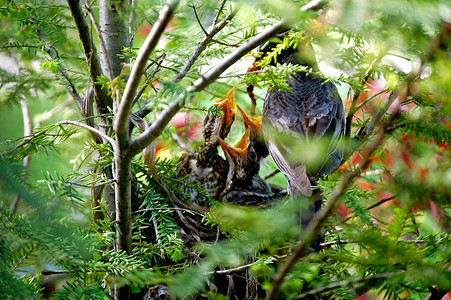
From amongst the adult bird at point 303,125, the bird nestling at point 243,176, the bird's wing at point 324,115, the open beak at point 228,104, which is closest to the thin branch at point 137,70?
the adult bird at point 303,125

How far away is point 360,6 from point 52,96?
2050 millimetres

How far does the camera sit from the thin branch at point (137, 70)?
34.7 inches

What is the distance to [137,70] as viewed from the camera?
99 cm

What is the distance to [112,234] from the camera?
152 centimetres

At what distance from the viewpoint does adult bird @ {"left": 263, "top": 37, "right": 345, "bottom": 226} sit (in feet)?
6.95

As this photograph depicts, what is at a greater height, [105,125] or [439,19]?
[439,19]

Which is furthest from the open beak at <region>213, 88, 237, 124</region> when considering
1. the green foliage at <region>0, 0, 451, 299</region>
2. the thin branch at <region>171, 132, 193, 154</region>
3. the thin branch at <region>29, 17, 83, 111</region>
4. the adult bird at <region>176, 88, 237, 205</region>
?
the thin branch at <region>29, 17, 83, 111</region>

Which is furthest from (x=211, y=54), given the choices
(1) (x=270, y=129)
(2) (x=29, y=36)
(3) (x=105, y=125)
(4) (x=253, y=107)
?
(4) (x=253, y=107)

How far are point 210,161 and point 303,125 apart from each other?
72 centimetres

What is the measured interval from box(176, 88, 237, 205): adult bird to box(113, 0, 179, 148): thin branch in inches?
61.1

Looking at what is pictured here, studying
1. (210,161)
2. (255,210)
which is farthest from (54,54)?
(210,161)

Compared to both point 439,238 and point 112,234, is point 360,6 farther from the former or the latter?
point 112,234

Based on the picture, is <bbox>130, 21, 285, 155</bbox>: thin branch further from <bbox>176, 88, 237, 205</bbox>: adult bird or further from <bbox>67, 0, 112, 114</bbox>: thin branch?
<bbox>176, 88, 237, 205</bbox>: adult bird

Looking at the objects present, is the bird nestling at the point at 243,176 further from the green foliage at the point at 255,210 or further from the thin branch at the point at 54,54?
the thin branch at the point at 54,54
